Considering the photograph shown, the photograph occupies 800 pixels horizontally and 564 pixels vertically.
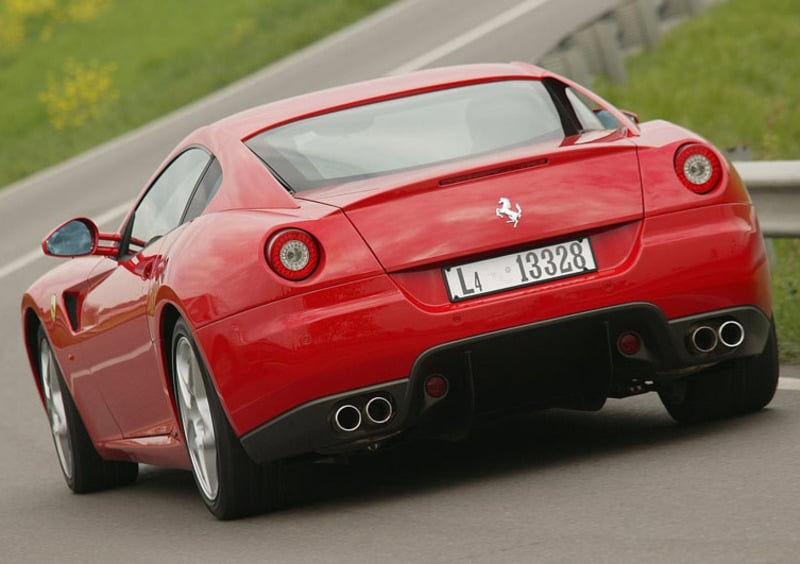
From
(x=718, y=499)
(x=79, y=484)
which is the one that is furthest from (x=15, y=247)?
(x=718, y=499)

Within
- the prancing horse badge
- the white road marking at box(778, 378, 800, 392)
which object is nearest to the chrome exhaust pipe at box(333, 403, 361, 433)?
the prancing horse badge

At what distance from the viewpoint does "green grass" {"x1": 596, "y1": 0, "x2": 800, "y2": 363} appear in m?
16.9

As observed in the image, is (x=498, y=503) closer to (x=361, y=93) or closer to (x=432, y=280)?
(x=432, y=280)

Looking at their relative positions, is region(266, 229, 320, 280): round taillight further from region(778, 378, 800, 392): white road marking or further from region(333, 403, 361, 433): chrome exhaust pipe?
region(778, 378, 800, 392): white road marking

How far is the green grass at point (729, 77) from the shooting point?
16.9 m

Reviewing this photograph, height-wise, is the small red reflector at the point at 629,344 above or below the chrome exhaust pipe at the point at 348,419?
below

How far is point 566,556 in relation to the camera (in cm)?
516

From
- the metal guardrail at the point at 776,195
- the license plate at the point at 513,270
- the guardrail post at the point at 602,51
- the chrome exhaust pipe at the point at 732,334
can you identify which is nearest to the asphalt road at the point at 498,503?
the chrome exhaust pipe at the point at 732,334

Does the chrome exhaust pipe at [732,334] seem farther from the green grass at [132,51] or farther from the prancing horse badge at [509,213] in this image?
the green grass at [132,51]

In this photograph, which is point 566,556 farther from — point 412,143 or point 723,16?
point 723,16

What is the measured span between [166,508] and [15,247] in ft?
40.2

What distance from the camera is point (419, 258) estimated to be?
239 inches

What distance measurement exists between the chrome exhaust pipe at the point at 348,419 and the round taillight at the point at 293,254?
18.1 inches

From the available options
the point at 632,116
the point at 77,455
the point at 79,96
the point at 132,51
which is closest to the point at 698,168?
the point at 632,116
